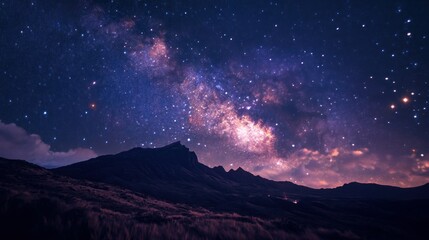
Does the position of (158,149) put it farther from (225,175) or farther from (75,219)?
(75,219)

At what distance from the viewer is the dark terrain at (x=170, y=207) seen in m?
8.29

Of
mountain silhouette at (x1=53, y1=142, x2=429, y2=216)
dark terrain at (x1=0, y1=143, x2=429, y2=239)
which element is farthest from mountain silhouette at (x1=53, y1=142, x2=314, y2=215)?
dark terrain at (x1=0, y1=143, x2=429, y2=239)

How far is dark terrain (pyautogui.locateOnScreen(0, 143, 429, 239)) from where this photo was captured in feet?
27.2

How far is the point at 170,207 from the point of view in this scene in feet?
91.9

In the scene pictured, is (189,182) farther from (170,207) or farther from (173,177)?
(170,207)

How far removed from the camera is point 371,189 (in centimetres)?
13812

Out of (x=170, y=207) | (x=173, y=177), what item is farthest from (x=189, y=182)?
(x=170, y=207)

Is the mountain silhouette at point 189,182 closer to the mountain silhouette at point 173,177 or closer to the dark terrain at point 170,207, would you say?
the mountain silhouette at point 173,177

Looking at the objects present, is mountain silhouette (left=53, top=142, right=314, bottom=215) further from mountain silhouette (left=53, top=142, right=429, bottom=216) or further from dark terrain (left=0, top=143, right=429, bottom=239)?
dark terrain (left=0, top=143, right=429, bottom=239)

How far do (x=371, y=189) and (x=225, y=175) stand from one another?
8497cm

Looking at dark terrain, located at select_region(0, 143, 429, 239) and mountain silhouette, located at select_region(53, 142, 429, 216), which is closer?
dark terrain, located at select_region(0, 143, 429, 239)

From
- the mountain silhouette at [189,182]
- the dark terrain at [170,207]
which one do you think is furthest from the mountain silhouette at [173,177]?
the dark terrain at [170,207]

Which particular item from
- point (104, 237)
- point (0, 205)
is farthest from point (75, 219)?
point (0, 205)

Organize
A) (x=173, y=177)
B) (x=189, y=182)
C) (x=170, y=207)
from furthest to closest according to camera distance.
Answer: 1. (x=173, y=177)
2. (x=189, y=182)
3. (x=170, y=207)
